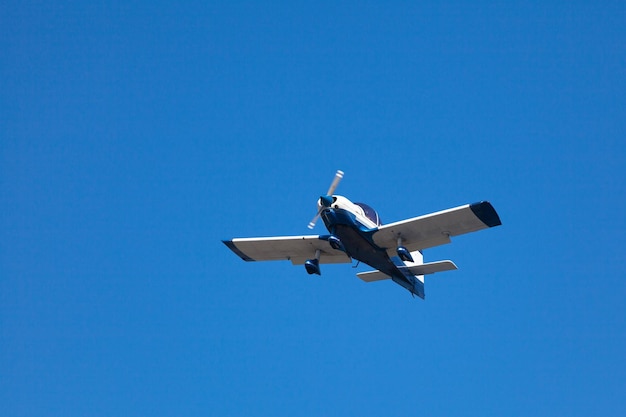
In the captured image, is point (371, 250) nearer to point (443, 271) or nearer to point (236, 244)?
point (443, 271)

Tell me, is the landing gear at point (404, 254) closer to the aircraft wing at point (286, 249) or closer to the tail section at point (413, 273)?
the tail section at point (413, 273)

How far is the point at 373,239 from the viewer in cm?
2956

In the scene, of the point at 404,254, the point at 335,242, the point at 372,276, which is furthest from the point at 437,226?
the point at 372,276

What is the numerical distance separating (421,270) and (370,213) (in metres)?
2.95

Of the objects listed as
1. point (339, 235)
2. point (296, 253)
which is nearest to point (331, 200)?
point (339, 235)

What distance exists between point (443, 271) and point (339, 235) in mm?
4011

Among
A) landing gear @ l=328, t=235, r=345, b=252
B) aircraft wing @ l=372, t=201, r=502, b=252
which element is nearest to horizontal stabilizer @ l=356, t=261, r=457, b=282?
aircraft wing @ l=372, t=201, r=502, b=252

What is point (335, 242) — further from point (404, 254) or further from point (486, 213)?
point (486, 213)

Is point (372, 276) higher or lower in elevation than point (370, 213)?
lower

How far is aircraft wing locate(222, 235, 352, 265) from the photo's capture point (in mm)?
31594

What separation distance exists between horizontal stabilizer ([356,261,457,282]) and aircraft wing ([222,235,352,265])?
90 centimetres

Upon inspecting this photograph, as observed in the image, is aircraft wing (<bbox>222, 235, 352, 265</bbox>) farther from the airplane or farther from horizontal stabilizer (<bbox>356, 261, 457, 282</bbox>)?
horizontal stabilizer (<bbox>356, 261, 457, 282</bbox>)

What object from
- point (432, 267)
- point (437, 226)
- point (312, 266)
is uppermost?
point (437, 226)

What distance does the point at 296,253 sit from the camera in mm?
32344
